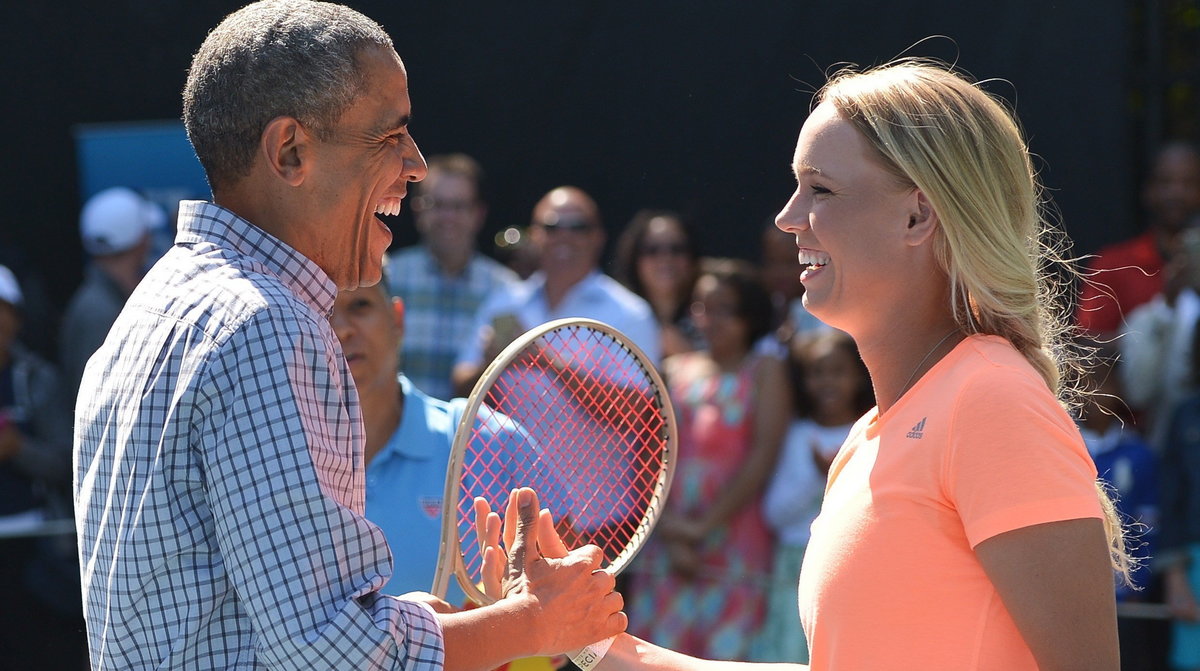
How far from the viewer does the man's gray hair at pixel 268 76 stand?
195 centimetres

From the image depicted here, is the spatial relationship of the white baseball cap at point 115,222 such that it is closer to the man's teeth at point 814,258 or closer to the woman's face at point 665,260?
the woman's face at point 665,260

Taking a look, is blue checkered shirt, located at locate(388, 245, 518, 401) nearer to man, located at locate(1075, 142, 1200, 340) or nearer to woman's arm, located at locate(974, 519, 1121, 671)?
man, located at locate(1075, 142, 1200, 340)

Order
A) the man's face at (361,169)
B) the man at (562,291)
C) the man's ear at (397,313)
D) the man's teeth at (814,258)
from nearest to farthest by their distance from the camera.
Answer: the man's face at (361,169), the man's teeth at (814,258), the man's ear at (397,313), the man at (562,291)

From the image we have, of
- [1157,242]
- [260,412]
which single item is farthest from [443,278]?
[260,412]

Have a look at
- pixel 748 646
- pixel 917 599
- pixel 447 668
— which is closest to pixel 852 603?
pixel 917 599

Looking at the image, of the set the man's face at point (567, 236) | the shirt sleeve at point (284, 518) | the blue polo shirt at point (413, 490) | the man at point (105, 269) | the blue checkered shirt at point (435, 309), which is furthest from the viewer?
the man at point (105, 269)

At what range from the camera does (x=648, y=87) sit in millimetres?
7309

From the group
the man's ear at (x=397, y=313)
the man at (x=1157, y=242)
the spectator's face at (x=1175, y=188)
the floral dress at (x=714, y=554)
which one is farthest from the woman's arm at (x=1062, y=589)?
the spectator's face at (x=1175, y=188)

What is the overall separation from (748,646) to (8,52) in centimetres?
520

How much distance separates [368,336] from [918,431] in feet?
5.21

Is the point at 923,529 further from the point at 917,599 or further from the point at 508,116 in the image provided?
the point at 508,116

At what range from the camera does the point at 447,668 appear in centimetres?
192

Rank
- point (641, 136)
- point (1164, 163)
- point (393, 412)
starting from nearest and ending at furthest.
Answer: point (393, 412) < point (1164, 163) < point (641, 136)

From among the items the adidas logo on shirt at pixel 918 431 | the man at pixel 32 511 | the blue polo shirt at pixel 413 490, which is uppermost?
the adidas logo on shirt at pixel 918 431
